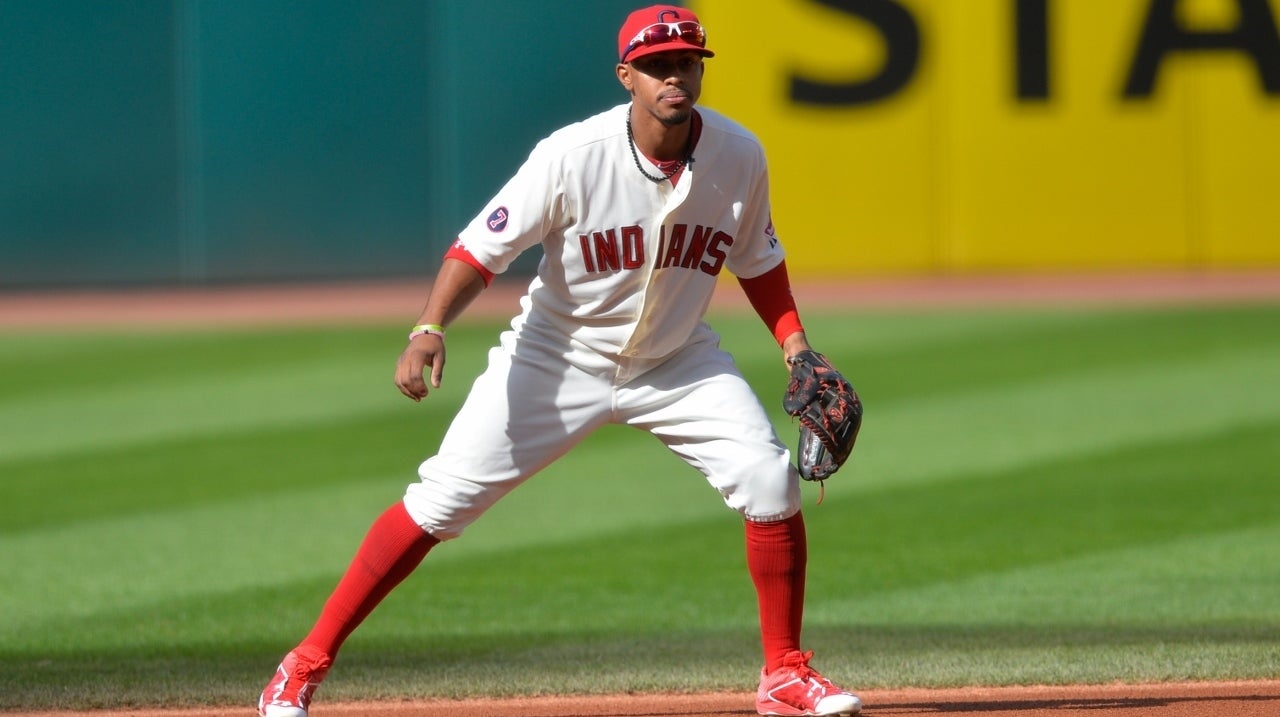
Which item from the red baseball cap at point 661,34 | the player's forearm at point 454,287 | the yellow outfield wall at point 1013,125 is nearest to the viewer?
the red baseball cap at point 661,34

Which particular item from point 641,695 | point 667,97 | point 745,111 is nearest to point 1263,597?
point 641,695

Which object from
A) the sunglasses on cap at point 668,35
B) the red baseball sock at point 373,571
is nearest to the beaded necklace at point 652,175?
the sunglasses on cap at point 668,35

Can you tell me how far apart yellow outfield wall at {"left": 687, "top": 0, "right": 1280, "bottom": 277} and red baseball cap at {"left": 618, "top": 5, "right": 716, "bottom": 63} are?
31.7ft

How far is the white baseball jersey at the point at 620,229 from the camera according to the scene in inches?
165

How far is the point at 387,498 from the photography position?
25.0 feet

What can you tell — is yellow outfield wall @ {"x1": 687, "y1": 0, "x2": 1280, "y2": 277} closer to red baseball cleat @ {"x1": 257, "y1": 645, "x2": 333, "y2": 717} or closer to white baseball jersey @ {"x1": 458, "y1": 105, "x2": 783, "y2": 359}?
white baseball jersey @ {"x1": 458, "y1": 105, "x2": 783, "y2": 359}

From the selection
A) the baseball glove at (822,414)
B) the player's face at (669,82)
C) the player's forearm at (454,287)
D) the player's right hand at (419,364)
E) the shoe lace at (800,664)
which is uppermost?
the player's face at (669,82)

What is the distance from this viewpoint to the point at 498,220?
4188 mm

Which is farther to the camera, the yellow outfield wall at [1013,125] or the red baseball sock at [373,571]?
the yellow outfield wall at [1013,125]

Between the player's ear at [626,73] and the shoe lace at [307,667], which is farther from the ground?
the player's ear at [626,73]

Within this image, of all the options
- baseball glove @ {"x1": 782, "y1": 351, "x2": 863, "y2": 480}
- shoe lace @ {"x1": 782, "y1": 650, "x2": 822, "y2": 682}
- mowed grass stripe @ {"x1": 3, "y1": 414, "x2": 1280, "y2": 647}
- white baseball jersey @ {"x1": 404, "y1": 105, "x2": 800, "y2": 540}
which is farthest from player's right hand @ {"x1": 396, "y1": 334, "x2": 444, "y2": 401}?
mowed grass stripe @ {"x1": 3, "y1": 414, "x2": 1280, "y2": 647}

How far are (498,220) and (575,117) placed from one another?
9.94 m

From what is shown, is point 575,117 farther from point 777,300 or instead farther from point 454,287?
point 454,287

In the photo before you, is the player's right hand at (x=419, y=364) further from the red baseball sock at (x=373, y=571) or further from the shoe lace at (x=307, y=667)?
the shoe lace at (x=307, y=667)
